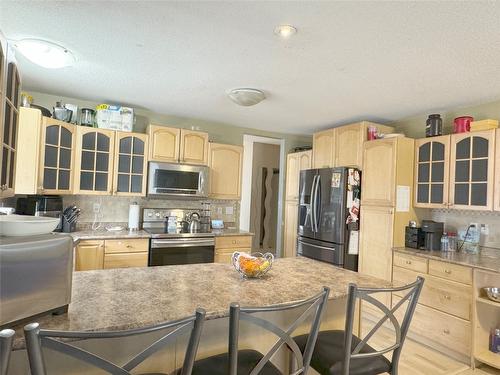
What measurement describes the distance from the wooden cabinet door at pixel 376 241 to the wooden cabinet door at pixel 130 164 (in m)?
2.66

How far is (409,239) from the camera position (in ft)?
11.0

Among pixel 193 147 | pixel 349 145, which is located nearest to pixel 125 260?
pixel 193 147

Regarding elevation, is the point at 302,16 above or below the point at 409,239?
above

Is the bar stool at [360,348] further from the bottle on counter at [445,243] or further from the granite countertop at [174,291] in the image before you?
the bottle on counter at [445,243]

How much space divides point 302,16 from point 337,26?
24 centimetres

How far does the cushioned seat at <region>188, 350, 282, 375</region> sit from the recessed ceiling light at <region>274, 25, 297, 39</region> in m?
1.80

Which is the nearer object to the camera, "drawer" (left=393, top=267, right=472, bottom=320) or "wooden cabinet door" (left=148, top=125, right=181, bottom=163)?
"drawer" (left=393, top=267, right=472, bottom=320)

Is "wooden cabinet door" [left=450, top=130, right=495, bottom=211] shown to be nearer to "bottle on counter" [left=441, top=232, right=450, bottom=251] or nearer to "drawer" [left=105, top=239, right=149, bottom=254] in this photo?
"bottle on counter" [left=441, top=232, right=450, bottom=251]

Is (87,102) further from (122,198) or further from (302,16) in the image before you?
(302,16)

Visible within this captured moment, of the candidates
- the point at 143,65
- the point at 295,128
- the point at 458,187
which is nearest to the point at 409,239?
the point at 458,187

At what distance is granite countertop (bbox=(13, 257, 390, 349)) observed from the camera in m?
1.16

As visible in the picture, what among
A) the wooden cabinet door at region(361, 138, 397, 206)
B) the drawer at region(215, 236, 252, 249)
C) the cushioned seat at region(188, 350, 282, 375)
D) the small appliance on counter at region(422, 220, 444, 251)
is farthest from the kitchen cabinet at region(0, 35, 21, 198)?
the small appliance on counter at region(422, 220, 444, 251)

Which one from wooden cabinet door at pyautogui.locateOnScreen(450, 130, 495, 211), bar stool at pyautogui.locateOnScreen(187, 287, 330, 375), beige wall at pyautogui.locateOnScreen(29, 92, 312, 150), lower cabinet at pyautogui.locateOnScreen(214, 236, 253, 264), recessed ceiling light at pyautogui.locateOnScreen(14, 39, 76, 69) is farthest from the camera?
lower cabinet at pyautogui.locateOnScreen(214, 236, 253, 264)

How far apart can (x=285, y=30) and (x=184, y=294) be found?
1.62 meters
